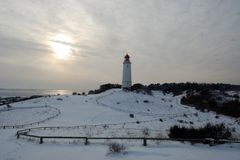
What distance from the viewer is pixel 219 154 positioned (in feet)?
41.8

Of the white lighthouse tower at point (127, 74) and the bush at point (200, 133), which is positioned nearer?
the bush at point (200, 133)

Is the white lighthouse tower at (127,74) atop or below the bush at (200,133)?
atop

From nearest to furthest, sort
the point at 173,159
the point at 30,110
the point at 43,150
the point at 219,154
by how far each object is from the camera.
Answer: the point at 173,159
the point at 219,154
the point at 43,150
the point at 30,110

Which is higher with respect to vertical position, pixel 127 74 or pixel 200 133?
pixel 127 74

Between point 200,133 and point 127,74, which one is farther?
point 127,74

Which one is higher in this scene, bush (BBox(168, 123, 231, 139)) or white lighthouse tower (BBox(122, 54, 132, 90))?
white lighthouse tower (BBox(122, 54, 132, 90))

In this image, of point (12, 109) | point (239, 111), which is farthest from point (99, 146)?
point (239, 111)

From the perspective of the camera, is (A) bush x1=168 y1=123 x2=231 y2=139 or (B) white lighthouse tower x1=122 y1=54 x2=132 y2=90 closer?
(A) bush x1=168 y1=123 x2=231 y2=139

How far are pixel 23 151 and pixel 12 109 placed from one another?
47703 millimetres

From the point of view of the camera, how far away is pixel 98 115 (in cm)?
4484

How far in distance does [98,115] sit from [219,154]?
3337 cm

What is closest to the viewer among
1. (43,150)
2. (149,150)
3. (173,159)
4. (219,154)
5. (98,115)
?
(173,159)

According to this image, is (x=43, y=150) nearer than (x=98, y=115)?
Yes

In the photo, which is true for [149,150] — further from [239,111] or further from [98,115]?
[239,111]
